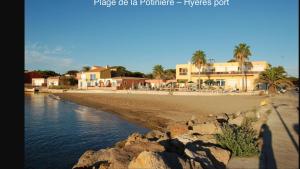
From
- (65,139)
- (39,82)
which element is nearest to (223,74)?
(65,139)

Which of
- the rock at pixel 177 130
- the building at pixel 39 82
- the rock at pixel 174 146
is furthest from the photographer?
the building at pixel 39 82

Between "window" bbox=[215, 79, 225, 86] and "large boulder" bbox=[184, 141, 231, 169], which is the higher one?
"window" bbox=[215, 79, 225, 86]

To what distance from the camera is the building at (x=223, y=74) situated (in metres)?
57.4

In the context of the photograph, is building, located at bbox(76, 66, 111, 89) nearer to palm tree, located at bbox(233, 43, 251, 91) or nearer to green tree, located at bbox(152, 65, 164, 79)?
green tree, located at bbox(152, 65, 164, 79)

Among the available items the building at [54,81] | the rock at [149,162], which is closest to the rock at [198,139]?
the rock at [149,162]

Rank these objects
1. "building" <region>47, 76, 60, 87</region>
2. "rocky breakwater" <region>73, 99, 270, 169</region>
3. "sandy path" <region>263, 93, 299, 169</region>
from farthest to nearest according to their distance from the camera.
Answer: "building" <region>47, 76, 60, 87</region>
"sandy path" <region>263, 93, 299, 169</region>
"rocky breakwater" <region>73, 99, 270, 169</region>

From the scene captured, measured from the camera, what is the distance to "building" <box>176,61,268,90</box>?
57.4 m

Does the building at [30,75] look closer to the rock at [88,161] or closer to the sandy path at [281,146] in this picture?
the rock at [88,161]

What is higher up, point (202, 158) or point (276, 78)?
point (276, 78)

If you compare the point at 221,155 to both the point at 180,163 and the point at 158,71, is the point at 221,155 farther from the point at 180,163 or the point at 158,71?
the point at 158,71

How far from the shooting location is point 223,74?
59.6 m

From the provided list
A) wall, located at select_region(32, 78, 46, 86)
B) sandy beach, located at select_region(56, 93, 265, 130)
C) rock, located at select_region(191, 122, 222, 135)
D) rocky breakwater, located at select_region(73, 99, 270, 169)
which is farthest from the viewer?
wall, located at select_region(32, 78, 46, 86)

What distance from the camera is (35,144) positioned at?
49.9ft

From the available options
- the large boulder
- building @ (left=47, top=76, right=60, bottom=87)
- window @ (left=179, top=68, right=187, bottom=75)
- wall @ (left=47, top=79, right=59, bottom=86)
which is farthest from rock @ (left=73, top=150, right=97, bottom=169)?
wall @ (left=47, top=79, right=59, bottom=86)
